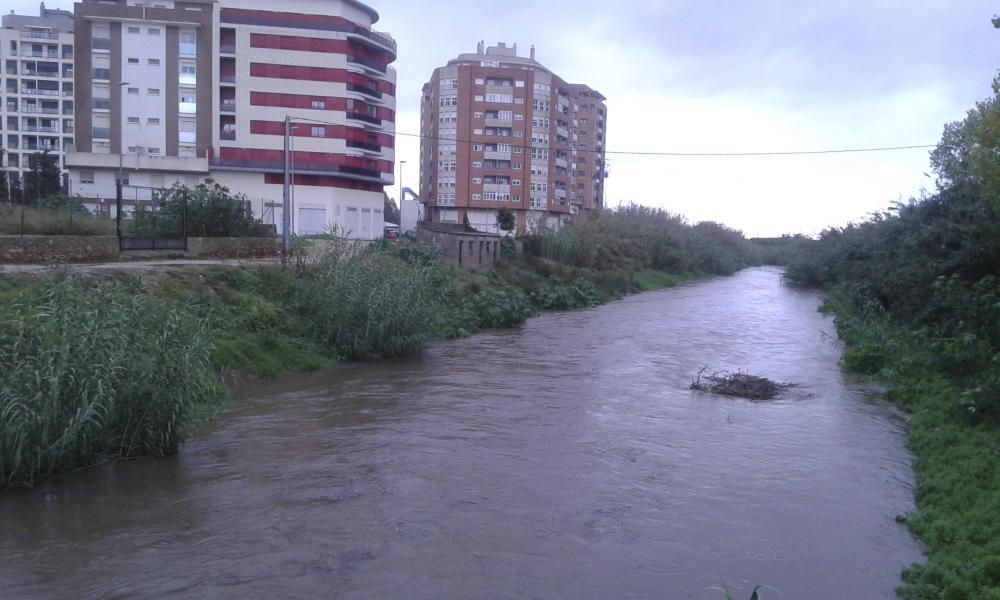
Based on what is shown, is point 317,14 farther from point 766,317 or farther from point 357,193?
point 766,317

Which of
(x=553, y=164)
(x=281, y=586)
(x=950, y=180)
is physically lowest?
(x=281, y=586)

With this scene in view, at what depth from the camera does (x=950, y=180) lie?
23.2m

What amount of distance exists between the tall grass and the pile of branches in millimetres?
9278

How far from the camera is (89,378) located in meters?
9.55

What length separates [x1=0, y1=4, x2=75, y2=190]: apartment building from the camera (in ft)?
273

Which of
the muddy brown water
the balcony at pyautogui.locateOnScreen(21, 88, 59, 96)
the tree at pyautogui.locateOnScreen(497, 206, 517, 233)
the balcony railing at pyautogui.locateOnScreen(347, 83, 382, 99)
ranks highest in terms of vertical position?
the balcony at pyautogui.locateOnScreen(21, 88, 59, 96)

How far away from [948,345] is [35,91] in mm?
90427

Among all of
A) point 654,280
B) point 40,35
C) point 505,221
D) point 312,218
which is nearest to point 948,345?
point 654,280

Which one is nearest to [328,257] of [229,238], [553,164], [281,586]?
[229,238]

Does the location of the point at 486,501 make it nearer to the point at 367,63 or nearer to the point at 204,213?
the point at 204,213

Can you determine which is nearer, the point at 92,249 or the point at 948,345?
the point at 948,345

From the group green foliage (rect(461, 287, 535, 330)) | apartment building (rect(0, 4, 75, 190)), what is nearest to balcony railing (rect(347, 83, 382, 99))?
green foliage (rect(461, 287, 535, 330))

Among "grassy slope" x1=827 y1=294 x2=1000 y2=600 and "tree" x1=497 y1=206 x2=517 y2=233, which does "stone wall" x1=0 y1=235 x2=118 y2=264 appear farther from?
"tree" x1=497 y1=206 x2=517 y2=233

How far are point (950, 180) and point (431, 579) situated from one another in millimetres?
21095
